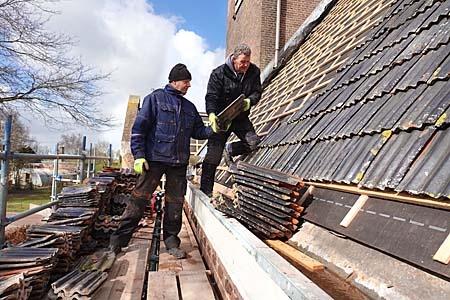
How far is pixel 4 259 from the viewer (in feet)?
9.78

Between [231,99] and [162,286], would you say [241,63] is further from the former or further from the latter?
[162,286]

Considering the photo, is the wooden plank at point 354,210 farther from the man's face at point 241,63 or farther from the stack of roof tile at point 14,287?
the man's face at point 241,63

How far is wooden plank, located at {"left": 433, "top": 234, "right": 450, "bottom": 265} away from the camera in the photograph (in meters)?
1.32

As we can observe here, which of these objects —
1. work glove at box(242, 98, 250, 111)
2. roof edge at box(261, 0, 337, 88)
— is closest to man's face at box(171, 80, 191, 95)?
work glove at box(242, 98, 250, 111)

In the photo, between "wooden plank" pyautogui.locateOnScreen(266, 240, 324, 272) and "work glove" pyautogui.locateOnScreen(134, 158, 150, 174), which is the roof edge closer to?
"work glove" pyautogui.locateOnScreen(134, 158, 150, 174)

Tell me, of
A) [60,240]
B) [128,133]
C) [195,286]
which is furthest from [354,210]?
[128,133]

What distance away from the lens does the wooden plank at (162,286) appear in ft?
9.89

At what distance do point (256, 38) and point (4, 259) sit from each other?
886 cm

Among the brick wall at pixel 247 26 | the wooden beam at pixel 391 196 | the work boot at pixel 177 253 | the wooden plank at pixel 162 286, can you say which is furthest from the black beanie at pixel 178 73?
the brick wall at pixel 247 26

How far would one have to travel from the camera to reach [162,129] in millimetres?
3953

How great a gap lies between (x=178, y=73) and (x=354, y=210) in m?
2.73

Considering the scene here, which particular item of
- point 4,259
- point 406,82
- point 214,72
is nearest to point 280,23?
point 214,72

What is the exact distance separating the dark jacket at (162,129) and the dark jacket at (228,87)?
360 mm

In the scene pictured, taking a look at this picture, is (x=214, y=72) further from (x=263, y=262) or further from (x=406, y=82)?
(x=263, y=262)
